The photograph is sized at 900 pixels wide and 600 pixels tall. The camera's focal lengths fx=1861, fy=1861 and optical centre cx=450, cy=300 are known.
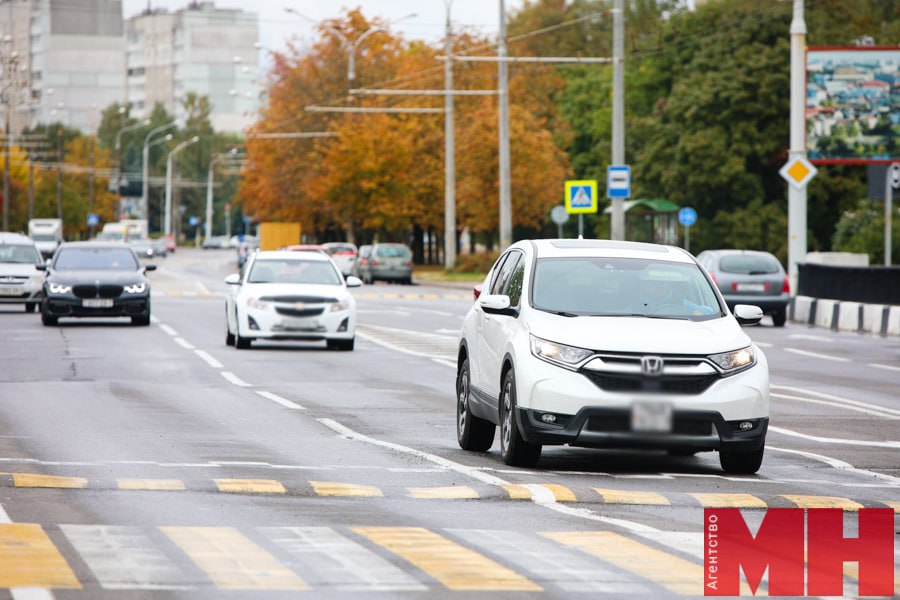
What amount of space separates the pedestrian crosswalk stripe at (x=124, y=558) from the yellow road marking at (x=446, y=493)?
215 centimetres

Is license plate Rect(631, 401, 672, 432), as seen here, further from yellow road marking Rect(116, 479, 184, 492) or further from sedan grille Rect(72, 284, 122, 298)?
sedan grille Rect(72, 284, 122, 298)

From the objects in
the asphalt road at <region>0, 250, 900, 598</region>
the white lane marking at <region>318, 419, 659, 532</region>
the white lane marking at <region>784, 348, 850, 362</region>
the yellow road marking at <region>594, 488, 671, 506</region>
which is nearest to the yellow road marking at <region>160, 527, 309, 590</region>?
the asphalt road at <region>0, 250, 900, 598</region>

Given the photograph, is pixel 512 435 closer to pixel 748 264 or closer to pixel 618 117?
pixel 748 264

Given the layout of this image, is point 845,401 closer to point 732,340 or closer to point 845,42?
point 732,340

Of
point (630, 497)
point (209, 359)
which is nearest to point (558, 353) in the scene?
point (630, 497)

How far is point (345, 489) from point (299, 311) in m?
16.2

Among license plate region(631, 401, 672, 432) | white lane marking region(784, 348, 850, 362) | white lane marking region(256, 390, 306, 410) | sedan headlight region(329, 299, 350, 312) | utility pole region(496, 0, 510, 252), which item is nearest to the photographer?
license plate region(631, 401, 672, 432)

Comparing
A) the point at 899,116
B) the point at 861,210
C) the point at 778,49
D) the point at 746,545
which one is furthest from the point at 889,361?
the point at 778,49

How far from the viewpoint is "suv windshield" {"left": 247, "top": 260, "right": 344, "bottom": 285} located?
28.3 meters

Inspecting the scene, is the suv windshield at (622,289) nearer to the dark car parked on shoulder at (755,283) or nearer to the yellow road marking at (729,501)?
the yellow road marking at (729,501)

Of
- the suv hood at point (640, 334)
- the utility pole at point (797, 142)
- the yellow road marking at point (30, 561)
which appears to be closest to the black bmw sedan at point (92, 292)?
the utility pole at point (797, 142)

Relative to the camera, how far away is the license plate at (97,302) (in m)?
33.1

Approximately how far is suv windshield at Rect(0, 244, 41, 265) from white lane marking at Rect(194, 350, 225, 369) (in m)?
14.7

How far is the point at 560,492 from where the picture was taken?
11.2 m
